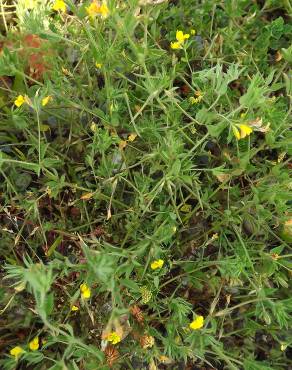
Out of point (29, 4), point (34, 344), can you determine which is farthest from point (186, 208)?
point (29, 4)

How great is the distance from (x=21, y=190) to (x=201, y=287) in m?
0.90

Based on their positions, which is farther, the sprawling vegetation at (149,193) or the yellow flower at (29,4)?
the yellow flower at (29,4)

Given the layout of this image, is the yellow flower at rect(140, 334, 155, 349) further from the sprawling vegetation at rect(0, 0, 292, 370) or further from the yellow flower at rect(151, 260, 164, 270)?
the yellow flower at rect(151, 260, 164, 270)

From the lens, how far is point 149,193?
1.82 metres

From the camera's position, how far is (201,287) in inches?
82.2

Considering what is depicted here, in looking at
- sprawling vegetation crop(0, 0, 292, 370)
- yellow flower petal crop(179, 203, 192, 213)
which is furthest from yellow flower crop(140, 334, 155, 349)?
yellow flower petal crop(179, 203, 192, 213)

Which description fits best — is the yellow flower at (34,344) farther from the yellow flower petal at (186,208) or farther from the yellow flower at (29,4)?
the yellow flower at (29,4)

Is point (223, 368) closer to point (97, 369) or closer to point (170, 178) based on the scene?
point (97, 369)

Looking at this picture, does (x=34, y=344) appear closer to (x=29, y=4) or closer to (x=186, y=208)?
(x=186, y=208)

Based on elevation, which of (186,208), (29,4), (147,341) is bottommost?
(147,341)

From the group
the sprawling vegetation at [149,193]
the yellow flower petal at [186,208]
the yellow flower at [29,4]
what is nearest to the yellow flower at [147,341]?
the sprawling vegetation at [149,193]

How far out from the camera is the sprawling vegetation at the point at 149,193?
72.9 inches

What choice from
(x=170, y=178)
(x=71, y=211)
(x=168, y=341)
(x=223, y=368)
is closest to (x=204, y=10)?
(x=170, y=178)

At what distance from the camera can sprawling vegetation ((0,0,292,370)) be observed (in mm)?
1851
